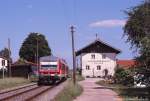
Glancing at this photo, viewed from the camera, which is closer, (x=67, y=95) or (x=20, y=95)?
(x=67, y=95)

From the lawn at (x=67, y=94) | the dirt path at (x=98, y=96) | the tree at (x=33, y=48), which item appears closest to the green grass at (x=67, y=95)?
the lawn at (x=67, y=94)

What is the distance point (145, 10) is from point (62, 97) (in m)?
18.6

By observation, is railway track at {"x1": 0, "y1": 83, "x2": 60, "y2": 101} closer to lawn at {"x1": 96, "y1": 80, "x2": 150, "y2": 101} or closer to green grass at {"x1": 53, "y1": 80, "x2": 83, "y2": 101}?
green grass at {"x1": 53, "y1": 80, "x2": 83, "y2": 101}

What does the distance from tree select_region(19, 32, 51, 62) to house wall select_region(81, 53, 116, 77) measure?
26.3 metres

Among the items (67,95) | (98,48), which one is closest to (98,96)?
(67,95)

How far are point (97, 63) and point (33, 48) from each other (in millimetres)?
27685

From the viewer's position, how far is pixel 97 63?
117562 millimetres

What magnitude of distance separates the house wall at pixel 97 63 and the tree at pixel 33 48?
26.3 metres

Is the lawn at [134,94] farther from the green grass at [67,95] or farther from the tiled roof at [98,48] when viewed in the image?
the tiled roof at [98,48]

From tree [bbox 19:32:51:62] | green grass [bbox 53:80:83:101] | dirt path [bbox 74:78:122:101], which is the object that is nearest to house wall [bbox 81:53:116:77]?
tree [bbox 19:32:51:62]

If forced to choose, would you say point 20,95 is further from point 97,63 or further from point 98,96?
point 97,63

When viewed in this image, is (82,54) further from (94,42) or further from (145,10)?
(145,10)

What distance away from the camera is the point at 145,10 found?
1783 inches

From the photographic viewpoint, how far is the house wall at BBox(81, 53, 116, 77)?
116m
